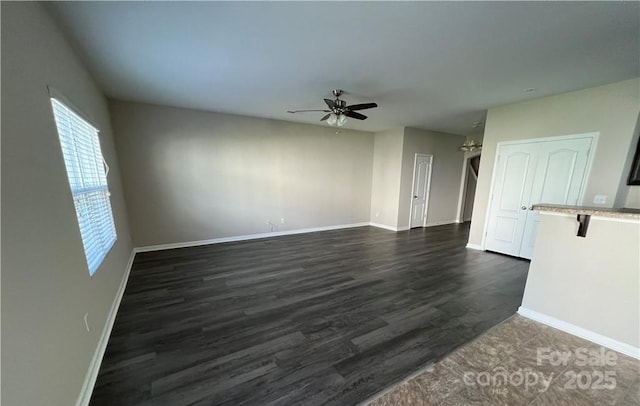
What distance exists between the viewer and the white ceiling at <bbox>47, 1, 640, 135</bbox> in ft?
5.63

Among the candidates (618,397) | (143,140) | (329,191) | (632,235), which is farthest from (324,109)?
(618,397)

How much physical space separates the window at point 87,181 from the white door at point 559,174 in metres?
5.89

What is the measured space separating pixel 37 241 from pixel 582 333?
424 cm

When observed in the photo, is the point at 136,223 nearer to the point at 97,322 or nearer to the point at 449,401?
the point at 97,322

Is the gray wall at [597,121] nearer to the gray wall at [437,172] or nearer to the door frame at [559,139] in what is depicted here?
the door frame at [559,139]

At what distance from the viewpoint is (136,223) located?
4219 millimetres

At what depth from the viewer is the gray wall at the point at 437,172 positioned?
616 cm

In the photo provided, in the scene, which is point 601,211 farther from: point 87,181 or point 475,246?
point 87,181

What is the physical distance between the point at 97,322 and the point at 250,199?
343 centimetres

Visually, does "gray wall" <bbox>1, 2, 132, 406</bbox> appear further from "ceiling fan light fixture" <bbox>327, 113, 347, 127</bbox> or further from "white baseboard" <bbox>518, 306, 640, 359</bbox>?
"white baseboard" <bbox>518, 306, 640, 359</bbox>

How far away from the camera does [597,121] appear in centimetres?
316

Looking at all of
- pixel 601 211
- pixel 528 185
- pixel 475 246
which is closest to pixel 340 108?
pixel 601 211

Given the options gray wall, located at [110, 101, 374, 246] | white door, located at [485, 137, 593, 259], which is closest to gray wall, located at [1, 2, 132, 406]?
gray wall, located at [110, 101, 374, 246]

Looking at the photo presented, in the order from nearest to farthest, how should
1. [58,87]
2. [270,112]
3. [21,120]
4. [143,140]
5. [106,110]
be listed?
[21,120] → [58,87] → [106,110] → [143,140] → [270,112]
